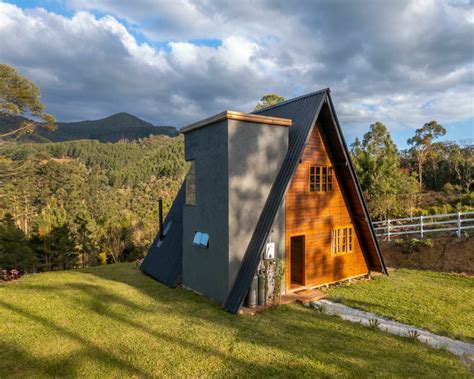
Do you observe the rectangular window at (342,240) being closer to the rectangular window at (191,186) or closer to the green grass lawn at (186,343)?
the green grass lawn at (186,343)

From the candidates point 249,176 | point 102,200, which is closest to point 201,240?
point 249,176

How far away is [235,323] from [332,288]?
14.6 ft

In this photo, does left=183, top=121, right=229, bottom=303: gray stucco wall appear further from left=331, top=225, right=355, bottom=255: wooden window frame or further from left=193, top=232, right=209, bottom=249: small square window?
left=331, top=225, right=355, bottom=255: wooden window frame

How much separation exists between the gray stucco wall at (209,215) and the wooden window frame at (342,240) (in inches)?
165

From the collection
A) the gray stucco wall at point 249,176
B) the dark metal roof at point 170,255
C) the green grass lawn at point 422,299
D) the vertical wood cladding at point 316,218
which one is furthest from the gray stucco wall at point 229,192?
the green grass lawn at point 422,299

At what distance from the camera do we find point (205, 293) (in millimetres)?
8523

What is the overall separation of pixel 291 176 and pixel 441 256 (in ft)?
30.0

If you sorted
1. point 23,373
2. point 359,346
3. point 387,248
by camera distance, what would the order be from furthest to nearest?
point 387,248 → point 359,346 → point 23,373

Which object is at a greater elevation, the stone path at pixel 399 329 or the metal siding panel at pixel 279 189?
the metal siding panel at pixel 279 189

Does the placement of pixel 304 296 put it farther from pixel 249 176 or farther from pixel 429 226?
pixel 429 226

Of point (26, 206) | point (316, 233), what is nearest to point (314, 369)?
point (316, 233)

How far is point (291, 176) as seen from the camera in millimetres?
8180

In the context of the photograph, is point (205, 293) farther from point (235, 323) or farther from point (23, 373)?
point (23, 373)

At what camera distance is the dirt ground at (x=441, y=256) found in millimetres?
11945
